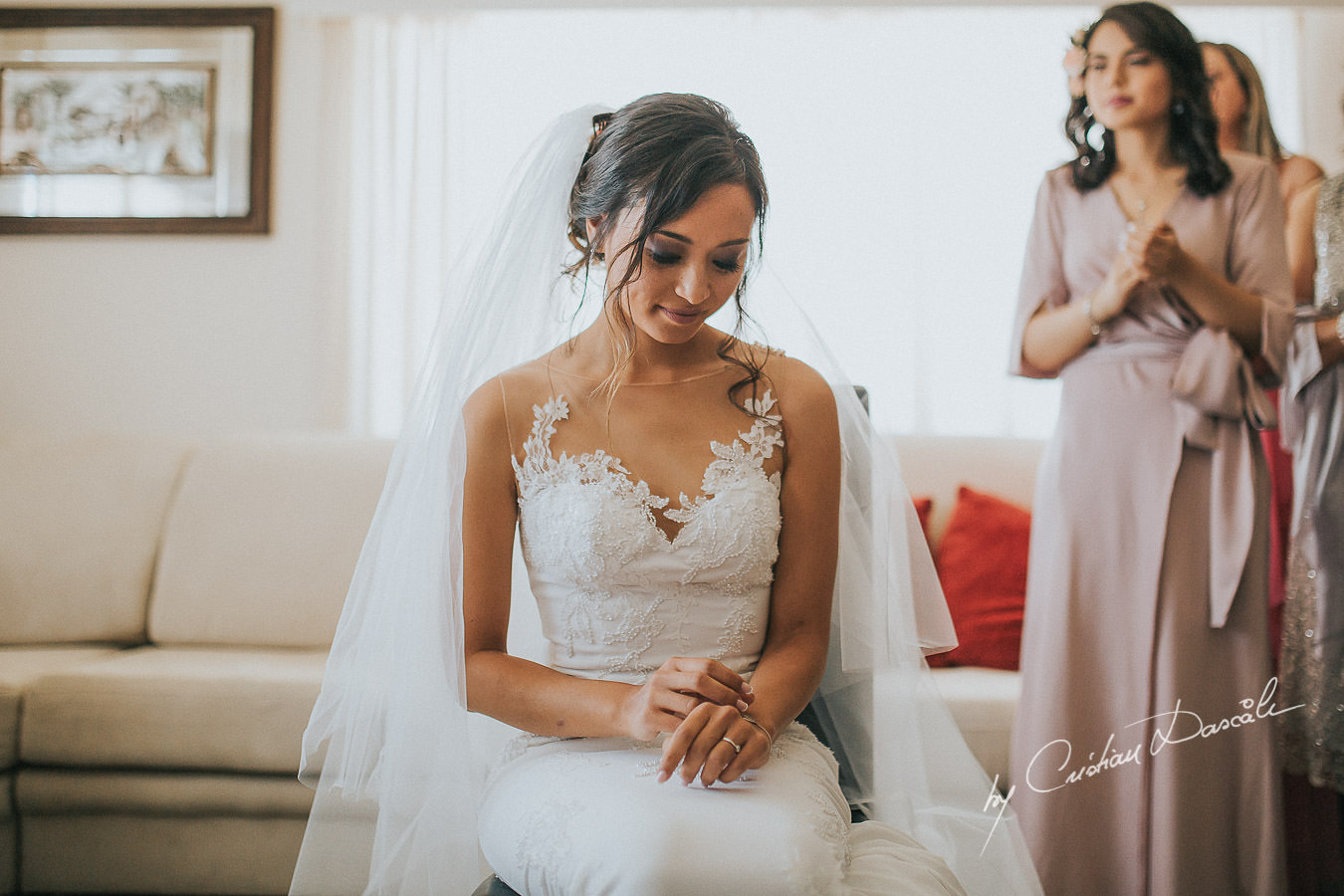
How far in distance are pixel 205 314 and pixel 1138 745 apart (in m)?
3.35

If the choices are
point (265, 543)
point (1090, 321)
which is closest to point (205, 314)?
point (265, 543)

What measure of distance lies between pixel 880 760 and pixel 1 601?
239 centimetres

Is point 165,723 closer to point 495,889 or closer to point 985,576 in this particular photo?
point 495,889

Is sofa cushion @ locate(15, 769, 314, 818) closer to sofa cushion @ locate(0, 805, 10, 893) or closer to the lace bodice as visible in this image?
sofa cushion @ locate(0, 805, 10, 893)

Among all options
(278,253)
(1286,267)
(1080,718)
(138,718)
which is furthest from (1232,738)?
(278,253)

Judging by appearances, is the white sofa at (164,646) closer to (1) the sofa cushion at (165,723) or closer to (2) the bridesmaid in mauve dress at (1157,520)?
(1) the sofa cushion at (165,723)

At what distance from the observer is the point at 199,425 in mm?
3727

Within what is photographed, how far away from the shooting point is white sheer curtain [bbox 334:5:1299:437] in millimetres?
3615

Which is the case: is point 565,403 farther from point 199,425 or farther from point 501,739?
point 199,425

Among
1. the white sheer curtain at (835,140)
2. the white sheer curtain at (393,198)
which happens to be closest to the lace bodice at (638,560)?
the white sheer curtain at (835,140)

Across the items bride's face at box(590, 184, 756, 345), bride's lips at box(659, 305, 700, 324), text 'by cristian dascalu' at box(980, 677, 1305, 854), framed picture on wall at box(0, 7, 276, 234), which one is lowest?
text 'by cristian dascalu' at box(980, 677, 1305, 854)

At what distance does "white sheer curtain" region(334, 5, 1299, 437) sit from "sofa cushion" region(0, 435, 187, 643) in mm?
933

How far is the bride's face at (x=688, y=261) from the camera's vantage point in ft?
3.97

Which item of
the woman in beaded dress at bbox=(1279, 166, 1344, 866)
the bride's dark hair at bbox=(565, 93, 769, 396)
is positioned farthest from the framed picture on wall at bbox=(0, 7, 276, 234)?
the woman in beaded dress at bbox=(1279, 166, 1344, 866)
